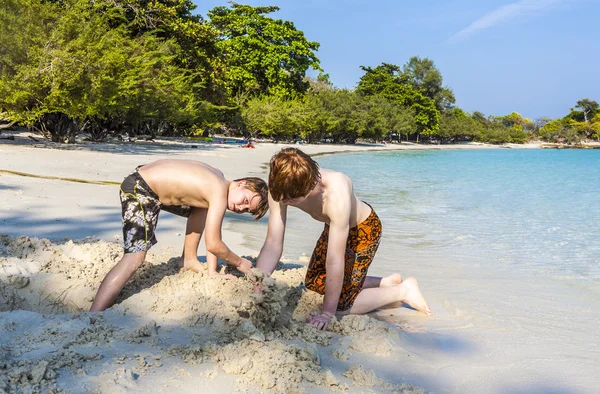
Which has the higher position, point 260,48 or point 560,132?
point 260,48

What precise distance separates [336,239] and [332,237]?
0.03m

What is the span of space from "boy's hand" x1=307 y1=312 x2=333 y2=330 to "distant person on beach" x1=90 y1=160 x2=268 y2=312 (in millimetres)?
732

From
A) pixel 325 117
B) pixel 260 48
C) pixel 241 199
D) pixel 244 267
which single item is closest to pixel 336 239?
pixel 241 199

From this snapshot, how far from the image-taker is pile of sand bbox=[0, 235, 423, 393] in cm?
230

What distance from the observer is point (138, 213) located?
3.54 metres

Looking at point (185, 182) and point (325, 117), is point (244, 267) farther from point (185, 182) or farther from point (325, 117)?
point (325, 117)

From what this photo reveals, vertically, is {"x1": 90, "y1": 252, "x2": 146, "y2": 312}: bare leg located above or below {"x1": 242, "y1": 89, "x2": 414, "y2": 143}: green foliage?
below

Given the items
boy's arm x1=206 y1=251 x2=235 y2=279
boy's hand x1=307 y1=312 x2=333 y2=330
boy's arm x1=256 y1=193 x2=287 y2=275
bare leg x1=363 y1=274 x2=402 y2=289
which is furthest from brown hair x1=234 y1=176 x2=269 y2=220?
bare leg x1=363 y1=274 x2=402 y2=289

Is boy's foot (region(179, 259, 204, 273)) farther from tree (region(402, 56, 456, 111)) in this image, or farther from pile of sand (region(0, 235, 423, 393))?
tree (region(402, 56, 456, 111))

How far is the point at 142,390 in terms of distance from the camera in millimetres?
2150

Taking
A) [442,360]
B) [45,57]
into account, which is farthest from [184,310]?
[45,57]

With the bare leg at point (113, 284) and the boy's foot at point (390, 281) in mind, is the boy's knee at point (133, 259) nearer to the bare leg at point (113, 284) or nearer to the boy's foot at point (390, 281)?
the bare leg at point (113, 284)

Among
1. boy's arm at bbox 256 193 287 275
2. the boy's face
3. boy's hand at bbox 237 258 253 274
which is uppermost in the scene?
the boy's face

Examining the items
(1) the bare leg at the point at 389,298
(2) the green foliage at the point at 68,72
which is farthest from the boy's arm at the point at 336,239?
(2) the green foliage at the point at 68,72
